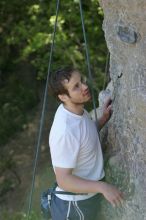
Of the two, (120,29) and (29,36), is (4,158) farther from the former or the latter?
(120,29)

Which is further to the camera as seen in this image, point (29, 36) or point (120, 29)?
point (29, 36)

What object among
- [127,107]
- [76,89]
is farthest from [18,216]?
[76,89]

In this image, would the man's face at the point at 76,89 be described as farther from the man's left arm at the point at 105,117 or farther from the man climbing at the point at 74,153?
the man's left arm at the point at 105,117

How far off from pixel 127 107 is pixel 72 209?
1.99 feet

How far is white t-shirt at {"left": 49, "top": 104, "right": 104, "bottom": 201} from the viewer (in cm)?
275

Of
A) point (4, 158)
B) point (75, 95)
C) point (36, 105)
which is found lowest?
point (4, 158)

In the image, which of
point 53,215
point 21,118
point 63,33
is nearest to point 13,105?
point 21,118

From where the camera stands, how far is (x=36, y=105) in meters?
8.58

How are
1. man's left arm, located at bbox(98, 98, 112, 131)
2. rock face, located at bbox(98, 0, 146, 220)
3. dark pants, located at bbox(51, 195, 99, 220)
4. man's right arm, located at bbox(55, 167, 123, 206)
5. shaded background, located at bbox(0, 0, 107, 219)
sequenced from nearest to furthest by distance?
man's right arm, located at bbox(55, 167, 123, 206) < rock face, located at bbox(98, 0, 146, 220) < dark pants, located at bbox(51, 195, 99, 220) < man's left arm, located at bbox(98, 98, 112, 131) < shaded background, located at bbox(0, 0, 107, 219)

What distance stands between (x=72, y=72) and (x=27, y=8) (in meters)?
5.24

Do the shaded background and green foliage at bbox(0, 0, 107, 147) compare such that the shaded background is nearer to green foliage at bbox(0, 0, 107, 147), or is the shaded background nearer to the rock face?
green foliage at bbox(0, 0, 107, 147)

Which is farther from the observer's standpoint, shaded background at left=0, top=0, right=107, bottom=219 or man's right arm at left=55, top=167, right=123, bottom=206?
shaded background at left=0, top=0, right=107, bottom=219

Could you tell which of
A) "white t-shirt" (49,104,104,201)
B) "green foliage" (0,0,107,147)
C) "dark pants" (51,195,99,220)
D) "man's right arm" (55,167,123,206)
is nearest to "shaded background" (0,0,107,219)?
"green foliage" (0,0,107,147)

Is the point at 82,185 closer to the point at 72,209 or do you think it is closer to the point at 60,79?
the point at 72,209
